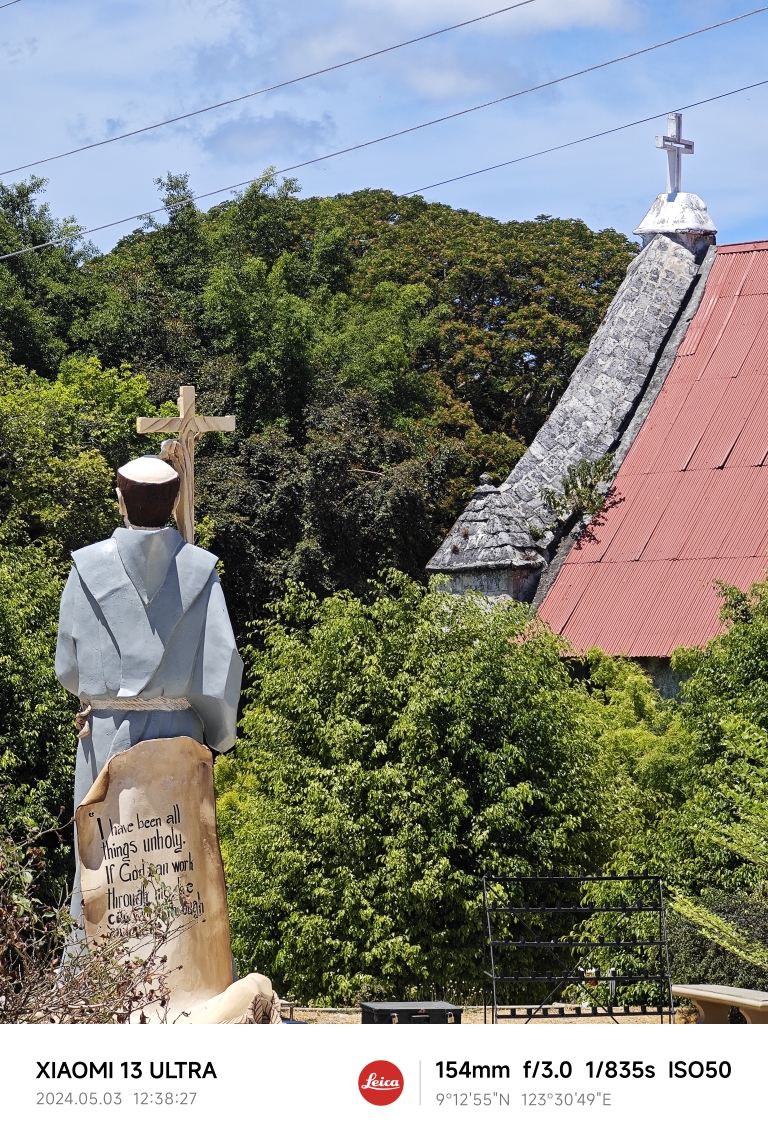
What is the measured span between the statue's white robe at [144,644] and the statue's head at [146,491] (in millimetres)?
85

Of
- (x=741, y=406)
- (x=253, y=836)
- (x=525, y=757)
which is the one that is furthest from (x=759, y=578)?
(x=253, y=836)

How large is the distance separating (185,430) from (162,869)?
392 centimetres

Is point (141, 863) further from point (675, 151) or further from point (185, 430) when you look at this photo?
point (675, 151)

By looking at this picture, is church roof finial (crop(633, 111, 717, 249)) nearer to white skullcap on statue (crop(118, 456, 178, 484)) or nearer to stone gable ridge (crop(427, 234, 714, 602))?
stone gable ridge (crop(427, 234, 714, 602))

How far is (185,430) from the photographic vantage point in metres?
10.2

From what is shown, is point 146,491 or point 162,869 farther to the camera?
Result: point 146,491

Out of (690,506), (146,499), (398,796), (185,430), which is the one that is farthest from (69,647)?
(690,506)

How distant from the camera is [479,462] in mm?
33281

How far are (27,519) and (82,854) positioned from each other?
17044 mm

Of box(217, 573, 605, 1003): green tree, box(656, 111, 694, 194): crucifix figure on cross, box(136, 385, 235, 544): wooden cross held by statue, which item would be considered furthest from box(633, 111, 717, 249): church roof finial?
box(136, 385, 235, 544): wooden cross held by statue
